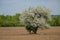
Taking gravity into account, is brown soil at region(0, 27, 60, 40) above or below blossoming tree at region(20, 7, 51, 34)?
below

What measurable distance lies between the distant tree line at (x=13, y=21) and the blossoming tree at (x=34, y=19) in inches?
2.7

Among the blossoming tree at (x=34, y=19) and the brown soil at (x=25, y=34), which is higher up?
the blossoming tree at (x=34, y=19)

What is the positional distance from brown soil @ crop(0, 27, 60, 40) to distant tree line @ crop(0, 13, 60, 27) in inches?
2.6

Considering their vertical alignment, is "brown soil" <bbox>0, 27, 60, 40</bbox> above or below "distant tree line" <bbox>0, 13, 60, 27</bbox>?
below

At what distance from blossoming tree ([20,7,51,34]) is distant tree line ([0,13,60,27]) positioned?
70 millimetres

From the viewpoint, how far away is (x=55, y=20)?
2682 mm

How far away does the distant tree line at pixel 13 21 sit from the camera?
266cm

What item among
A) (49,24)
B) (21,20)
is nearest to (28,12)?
(21,20)

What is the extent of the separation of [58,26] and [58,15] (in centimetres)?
18

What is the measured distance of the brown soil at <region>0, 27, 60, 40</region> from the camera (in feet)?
8.62

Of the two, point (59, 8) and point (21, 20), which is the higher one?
point (59, 8)

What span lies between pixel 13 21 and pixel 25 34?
292 millimetres

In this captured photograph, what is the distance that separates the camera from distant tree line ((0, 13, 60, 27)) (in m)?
2.66

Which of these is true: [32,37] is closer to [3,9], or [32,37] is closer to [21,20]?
[21,20]
